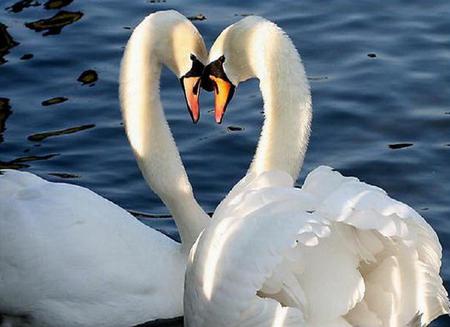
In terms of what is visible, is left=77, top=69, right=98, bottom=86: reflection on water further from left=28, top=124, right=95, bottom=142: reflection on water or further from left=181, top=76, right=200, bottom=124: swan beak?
left=181, top=76, right=200, bottom=124: swan beak

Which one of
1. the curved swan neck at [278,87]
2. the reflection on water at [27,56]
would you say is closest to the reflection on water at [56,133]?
the reflection on water at [27,56]

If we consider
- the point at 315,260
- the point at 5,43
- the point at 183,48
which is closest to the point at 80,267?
the point at 183,48

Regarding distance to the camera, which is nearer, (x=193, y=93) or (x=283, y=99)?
(x=283, y=99)

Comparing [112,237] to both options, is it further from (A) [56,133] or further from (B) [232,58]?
(A) [56,133]

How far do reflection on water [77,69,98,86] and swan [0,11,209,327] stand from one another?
9.12 feet

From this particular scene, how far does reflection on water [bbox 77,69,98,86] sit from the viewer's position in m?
10.0

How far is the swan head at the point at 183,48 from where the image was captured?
7125 mm

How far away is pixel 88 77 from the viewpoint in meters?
10.1

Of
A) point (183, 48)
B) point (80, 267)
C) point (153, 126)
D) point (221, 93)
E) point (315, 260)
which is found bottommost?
point (80, 267)

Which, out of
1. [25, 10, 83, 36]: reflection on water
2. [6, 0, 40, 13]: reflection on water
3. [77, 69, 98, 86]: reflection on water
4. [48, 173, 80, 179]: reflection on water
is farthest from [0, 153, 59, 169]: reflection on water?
[6, 0, 40, 13]: reflection on water

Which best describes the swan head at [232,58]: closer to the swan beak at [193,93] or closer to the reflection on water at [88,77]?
the swan beak at [193,93]

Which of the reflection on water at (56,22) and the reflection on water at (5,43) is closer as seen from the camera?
the reflection on water at (5,43)

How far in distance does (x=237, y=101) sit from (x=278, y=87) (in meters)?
2.74

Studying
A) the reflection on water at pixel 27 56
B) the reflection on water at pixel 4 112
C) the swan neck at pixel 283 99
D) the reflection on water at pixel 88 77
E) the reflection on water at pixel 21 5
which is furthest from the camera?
the reflection on water at pixel 21 5
